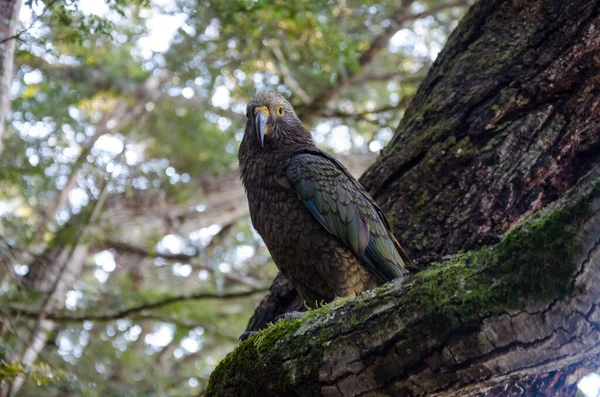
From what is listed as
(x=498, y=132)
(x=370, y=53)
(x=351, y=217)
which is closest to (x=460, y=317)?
(x=351, y=217)

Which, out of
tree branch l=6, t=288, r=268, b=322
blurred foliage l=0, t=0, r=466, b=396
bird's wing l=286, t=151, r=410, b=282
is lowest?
bird's wing l=286, t=151, r=410, b=282

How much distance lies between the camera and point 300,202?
4410mm

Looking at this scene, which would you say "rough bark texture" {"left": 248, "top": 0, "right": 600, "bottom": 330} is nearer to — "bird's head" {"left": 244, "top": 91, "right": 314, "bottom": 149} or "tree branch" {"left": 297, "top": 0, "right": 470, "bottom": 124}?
"bird's head" {"left": 244, "top": 91, "right": 314, "bottom": 149}

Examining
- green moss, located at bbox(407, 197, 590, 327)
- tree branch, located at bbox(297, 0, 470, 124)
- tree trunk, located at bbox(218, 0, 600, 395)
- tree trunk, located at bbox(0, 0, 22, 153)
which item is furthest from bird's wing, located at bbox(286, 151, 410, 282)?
tree branch, located at bbox(297, 0, 470, 124)

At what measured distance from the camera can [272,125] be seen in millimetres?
5047

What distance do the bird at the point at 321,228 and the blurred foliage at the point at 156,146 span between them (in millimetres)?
2285

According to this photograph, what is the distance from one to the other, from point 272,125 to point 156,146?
7.81 metres

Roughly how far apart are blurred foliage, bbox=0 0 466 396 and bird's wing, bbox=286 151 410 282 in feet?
7.88

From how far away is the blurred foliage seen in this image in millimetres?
7805

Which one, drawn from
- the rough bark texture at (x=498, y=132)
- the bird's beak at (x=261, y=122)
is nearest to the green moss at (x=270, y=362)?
the rough bark texture at (x=498, y=132)

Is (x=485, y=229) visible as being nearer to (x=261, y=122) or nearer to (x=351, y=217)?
(x=351, y=217)

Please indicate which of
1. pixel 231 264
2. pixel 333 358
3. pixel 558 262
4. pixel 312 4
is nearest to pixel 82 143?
pixel 231 264

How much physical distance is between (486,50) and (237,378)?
11.0 feet

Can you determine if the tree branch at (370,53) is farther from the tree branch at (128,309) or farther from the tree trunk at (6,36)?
the tree trunk at (6,36)
